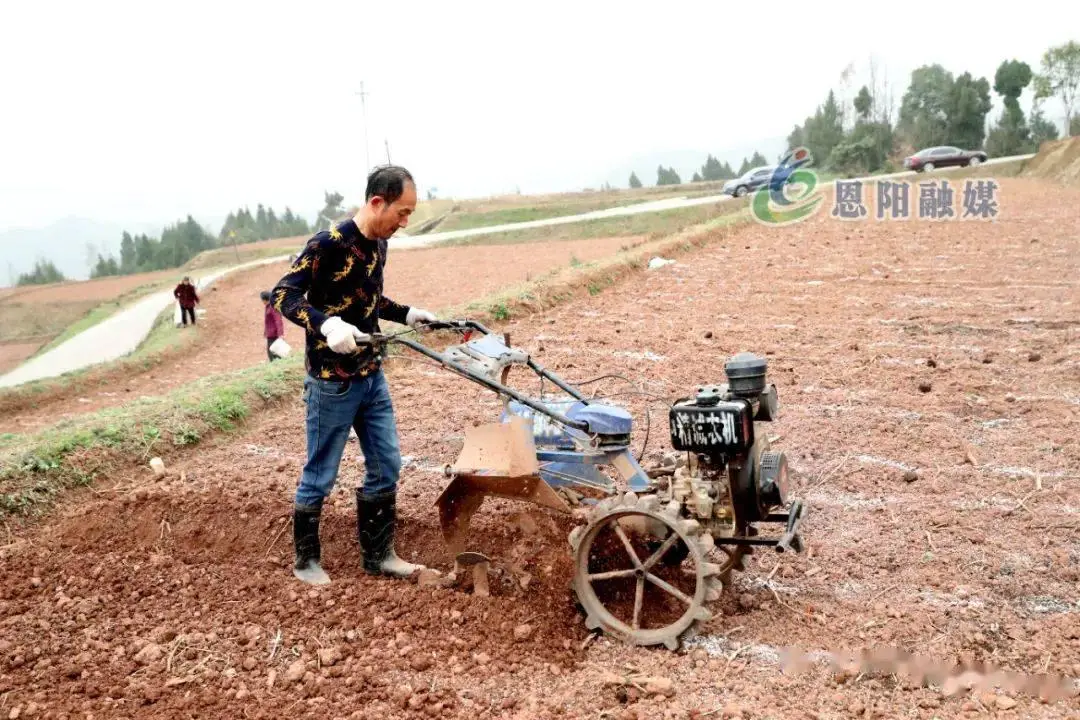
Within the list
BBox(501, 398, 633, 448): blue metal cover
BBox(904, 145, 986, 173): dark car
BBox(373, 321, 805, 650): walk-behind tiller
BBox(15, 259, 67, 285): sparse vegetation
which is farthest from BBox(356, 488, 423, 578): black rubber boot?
BBox(15, 259, 67, 285): sparse vegetation

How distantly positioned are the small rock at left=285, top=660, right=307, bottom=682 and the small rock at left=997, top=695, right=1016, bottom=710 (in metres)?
2.52

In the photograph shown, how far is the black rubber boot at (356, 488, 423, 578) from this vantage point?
4215mm

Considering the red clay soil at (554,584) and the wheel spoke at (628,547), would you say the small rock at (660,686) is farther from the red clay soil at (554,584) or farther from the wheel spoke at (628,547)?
the wheel spoke at (628,547)

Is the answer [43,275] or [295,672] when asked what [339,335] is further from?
[43,275]

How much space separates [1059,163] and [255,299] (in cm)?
2763

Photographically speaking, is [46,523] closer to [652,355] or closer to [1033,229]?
[652,355]

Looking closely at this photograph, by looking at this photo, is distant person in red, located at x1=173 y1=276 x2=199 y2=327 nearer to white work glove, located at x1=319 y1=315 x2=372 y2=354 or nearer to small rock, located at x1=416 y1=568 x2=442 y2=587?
small rock, located at x1=416 y1=568 x2=442 y2=587

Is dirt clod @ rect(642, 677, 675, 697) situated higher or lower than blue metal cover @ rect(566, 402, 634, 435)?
lower

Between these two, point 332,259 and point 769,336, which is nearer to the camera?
point 332,259

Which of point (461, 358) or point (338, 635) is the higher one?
point (461, 358)

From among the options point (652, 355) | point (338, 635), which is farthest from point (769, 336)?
point (338, 635)

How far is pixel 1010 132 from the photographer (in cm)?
5250

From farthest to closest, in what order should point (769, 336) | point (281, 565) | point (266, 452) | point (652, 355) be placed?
point (769, 336) < point (652, 355) < point (266, 452) < point (281, 565)

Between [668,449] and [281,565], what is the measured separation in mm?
2596
